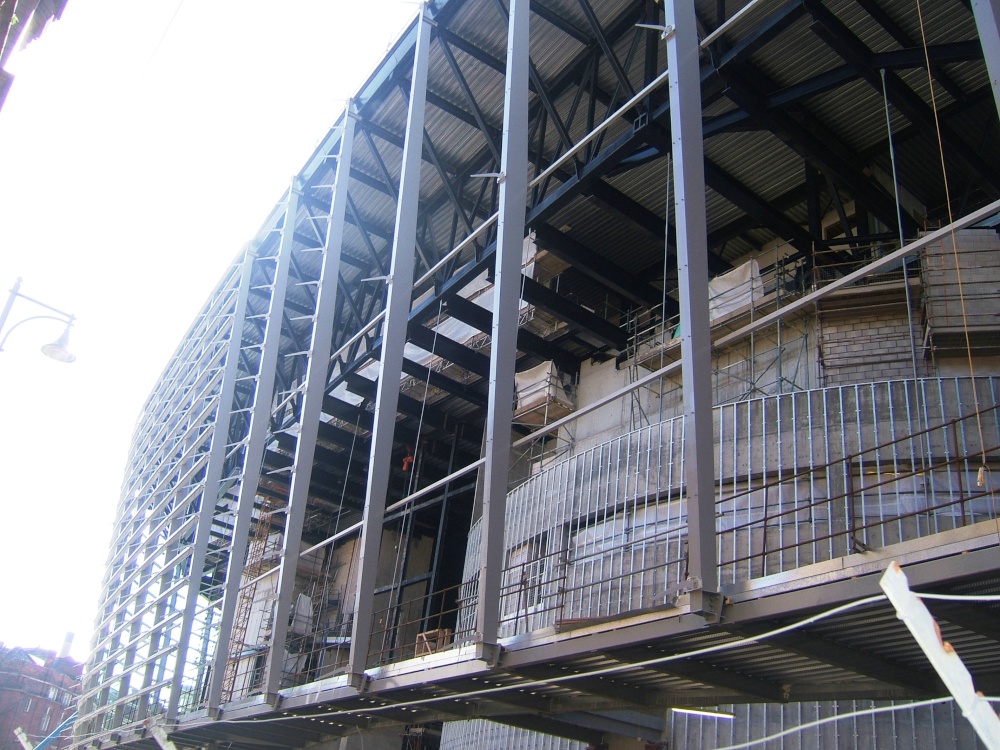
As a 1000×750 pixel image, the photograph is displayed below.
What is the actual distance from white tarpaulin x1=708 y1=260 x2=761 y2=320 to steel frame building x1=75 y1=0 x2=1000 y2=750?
12cm

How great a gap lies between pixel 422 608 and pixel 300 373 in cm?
1060

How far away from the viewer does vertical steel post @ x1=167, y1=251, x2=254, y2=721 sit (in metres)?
25.0

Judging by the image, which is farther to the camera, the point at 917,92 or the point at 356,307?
the point at 356,307

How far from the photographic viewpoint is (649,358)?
22812 millimetres

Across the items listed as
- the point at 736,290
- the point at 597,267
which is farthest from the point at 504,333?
the point at 597,267

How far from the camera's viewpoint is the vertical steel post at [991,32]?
27.9ft

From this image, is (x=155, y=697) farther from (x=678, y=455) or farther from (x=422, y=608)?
(x=678, y=455)

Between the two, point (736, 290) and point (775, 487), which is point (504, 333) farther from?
point (736, 290)

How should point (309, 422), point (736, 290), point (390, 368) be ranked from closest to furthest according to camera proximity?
point (390, 368), point (736, 290), point (309, 422)

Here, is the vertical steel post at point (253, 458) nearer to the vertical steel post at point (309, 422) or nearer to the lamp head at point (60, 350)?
the vertical steel post at point (309, 422)

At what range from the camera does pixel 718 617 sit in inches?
350

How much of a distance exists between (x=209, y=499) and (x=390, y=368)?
35.5 ft

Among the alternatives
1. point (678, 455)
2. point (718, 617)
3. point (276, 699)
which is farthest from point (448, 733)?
point (718, 617)

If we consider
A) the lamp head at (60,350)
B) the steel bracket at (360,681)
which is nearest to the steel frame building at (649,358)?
the steel bracket at (360,681)
